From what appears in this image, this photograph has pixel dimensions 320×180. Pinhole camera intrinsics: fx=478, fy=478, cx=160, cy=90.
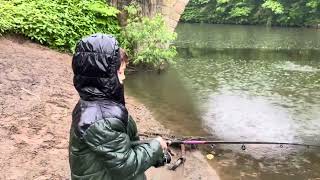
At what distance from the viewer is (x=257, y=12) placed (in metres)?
38.8

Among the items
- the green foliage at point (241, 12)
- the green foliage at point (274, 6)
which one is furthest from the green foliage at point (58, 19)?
the green foliage at point (241, 12)

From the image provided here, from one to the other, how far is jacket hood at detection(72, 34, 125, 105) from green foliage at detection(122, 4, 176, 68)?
35.4 feet

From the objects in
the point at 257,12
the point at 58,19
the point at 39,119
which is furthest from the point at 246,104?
the point at 257,12

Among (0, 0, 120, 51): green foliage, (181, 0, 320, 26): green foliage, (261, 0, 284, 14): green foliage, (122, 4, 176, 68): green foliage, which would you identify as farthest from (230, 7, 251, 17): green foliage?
(0, 0, 120, 51): green foliage

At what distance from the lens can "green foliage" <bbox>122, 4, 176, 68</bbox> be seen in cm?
1334

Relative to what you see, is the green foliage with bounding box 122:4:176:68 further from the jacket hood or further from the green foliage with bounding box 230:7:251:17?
the green foliage with bounding box 230:7:251:17

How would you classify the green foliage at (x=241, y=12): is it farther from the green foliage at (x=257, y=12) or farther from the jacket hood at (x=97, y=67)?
the jacket hood at (x=97, y=67)

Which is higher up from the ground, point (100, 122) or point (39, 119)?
point (100, 122)

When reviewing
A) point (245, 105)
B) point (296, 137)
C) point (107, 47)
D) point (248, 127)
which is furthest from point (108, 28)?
point (107, 47)

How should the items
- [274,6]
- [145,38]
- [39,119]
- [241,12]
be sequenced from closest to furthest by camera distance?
1. [39,119]
2. [145,38]
3. [274,6]
4. [241,12]

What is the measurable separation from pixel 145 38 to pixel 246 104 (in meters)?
4.15

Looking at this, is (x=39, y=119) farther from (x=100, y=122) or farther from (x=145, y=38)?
(x=145, y=38)

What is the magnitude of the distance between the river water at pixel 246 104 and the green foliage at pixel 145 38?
0.55 meters

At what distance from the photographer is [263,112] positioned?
384 inches
